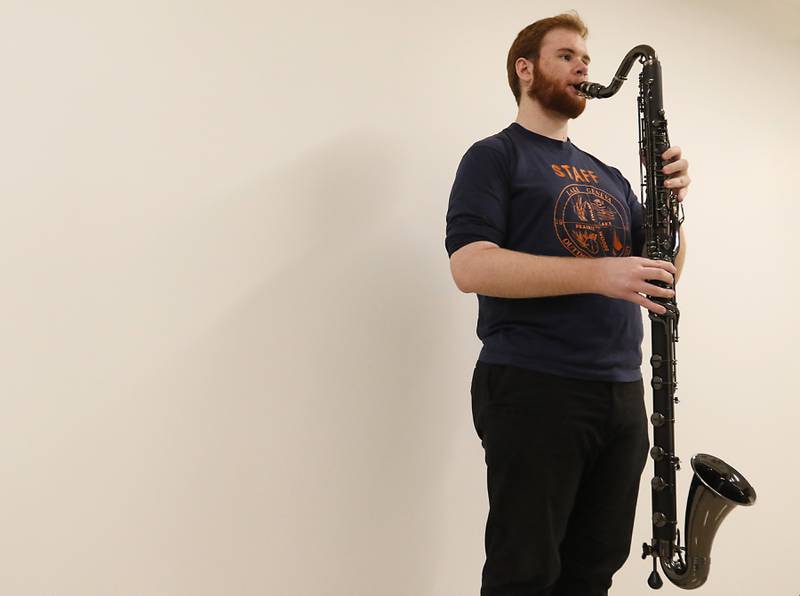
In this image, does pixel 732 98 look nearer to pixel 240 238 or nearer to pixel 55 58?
pixel 240 238

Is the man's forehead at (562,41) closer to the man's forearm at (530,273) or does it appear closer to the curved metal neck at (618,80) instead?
the curved metal neck at (618,80)

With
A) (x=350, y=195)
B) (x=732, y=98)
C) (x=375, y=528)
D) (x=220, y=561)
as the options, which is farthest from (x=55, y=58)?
(x=732, y=98)

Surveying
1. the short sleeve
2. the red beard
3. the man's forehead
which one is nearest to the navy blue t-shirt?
the short sleeve

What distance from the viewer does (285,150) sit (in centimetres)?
165

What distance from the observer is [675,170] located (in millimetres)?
1601

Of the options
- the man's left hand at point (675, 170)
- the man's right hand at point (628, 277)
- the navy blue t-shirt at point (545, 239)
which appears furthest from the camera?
the man's left hand at point (675, 170)

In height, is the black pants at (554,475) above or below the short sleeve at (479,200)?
below

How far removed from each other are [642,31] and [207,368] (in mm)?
1781

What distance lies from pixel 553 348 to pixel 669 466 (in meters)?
0.39

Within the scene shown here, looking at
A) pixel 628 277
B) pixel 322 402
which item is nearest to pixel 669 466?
pixel 628 277

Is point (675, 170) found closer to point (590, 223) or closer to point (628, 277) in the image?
point (590, 223)

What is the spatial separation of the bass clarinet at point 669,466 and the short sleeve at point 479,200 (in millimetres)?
305

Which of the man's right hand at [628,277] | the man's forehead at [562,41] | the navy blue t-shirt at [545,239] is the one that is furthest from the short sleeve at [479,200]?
the man's forehead at [562,41]

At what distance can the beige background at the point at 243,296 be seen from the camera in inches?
54.5
